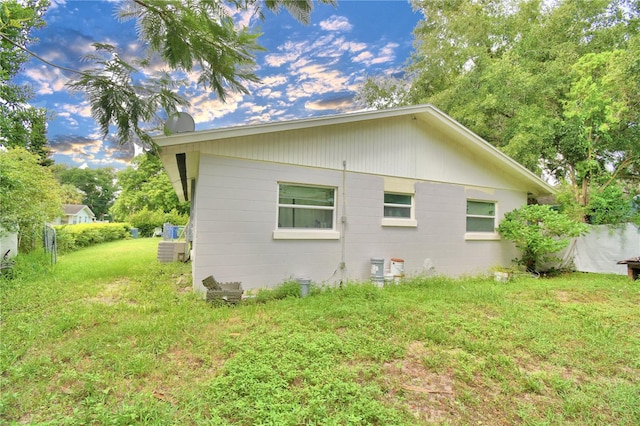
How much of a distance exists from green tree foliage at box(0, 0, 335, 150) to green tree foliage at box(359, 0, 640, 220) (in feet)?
39.4

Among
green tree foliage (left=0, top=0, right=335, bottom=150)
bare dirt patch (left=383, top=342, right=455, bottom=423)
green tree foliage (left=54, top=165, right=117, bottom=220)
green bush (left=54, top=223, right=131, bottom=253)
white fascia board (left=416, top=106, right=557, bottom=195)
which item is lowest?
bare dirt patch (left=383, top=342, right=455, bottom=423)

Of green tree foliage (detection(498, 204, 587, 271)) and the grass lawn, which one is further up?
green tree foliage (detection(498, 204, 587, 271))

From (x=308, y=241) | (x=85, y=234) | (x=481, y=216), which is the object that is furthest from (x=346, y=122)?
(x=85, y=234)

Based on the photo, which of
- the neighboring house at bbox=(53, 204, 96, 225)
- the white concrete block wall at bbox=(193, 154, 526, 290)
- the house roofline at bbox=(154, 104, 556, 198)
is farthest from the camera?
the neighboring house at bbox=(53, 204, 96, 225)

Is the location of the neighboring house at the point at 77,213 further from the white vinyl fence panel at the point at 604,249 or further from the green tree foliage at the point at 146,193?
the white vinyl fence panel at the point at 604,249

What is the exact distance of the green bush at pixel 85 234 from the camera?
12.3 meters

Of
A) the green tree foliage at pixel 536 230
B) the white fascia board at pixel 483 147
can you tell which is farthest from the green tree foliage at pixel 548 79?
the green tree foliage at pixel 536 230

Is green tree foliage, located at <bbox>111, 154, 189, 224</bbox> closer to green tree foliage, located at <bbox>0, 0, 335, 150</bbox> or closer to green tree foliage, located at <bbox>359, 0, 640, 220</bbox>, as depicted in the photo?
green tree foliage, located at <bbox>359, 0, 640, 220</bbox>

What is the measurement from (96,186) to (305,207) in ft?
193

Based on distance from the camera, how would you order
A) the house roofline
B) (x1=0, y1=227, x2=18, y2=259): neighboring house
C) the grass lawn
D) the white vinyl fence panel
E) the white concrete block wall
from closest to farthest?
the grass lawn
the house roofline
the white concrete block wall
(x1=0, y1=227, x2=18, y2=259): neighboring house
the white vinyl fence panel

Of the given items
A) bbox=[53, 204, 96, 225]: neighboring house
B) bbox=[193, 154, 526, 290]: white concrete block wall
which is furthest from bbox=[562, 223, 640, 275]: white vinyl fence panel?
bbox=[53, 204, 96, 225]: neighboring house

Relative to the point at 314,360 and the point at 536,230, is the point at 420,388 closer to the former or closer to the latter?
the point at 314,360

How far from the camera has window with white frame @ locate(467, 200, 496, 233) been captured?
877 centimetres

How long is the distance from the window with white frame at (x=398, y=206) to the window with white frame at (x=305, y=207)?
63.3 inches
